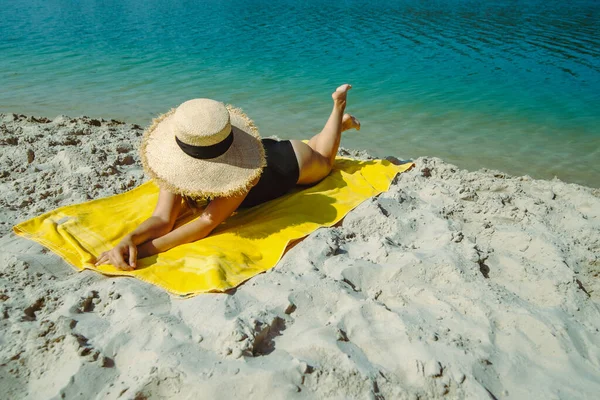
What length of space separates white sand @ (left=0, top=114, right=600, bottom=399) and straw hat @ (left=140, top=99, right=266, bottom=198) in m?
0.60

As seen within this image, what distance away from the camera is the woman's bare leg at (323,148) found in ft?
11.5

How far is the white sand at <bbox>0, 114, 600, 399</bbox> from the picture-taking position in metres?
1.75

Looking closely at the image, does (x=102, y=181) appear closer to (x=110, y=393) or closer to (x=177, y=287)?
(x=177, y=287)

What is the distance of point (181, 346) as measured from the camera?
1887mm

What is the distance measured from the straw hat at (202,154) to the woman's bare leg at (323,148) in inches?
27.8

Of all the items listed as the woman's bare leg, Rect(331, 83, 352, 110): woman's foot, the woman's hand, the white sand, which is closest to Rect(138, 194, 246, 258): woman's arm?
the woman's hand

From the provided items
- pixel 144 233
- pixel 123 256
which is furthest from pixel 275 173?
pixel 123 256

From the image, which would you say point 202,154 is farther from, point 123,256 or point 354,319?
point 354,319

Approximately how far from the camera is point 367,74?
9133 mm

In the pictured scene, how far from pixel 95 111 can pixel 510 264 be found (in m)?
6.41

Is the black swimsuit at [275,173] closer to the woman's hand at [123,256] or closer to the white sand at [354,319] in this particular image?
the white sand at [354,319]

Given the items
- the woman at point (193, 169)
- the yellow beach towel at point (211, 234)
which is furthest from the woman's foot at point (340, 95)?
the woman at point (193, 169)

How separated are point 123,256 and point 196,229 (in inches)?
18.5

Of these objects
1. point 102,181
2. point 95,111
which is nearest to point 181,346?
point 102,181
